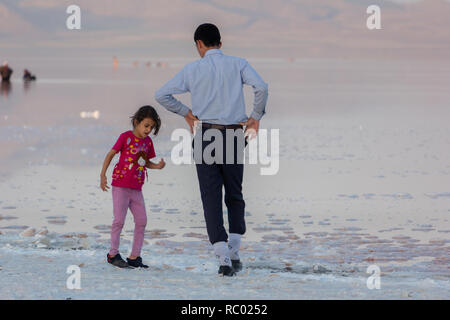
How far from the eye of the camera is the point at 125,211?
6.71m

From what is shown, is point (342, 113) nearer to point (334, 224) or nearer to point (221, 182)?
point (334, 224)

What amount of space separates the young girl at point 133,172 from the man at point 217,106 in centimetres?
25

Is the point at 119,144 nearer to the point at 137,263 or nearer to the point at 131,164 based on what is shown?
the point at 131,164

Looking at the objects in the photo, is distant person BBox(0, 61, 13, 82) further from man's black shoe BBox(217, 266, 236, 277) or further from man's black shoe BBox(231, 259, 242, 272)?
man's black shoe BBox(217, 266, 236, 277)

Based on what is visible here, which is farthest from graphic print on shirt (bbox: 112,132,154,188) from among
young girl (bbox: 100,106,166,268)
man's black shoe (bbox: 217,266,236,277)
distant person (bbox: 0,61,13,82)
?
distant person (bbox: 0,61,13,82)

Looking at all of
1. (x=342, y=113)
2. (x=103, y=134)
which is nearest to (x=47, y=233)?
(x=103, y=134)

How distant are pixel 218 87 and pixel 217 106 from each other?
0.48ft

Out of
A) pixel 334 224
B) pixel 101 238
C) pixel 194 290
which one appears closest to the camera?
pixel 194 290

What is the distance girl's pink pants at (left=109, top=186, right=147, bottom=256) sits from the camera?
665 centimetres

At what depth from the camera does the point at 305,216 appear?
31.0 feet

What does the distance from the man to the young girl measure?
0.25m

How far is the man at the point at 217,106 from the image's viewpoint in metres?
6.55

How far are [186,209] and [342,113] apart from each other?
15.9m

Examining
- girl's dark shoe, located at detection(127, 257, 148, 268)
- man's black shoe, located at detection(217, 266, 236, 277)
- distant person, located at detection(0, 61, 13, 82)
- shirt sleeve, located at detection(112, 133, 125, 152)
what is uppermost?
distant person, located at detection(0, 61, 13, 82)
